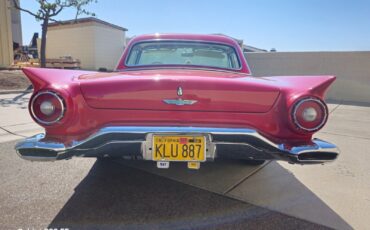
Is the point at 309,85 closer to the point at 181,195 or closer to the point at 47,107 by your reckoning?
the point at 181,195

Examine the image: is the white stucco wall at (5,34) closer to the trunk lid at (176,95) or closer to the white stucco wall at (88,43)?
the white stucco wall at (88,43)

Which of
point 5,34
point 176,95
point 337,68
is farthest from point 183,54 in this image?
point 5,34

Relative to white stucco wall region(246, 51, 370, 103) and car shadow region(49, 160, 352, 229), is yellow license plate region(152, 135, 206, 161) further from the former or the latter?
white stucco wall region(246, 51, 370, 103)

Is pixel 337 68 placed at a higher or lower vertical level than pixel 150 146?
higher

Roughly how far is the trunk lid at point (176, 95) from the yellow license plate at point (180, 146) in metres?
0.21

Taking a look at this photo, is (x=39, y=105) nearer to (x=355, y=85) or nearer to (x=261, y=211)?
(x=261, y=211)

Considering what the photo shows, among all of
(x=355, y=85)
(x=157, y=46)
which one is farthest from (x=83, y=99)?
(x=355, y=85)

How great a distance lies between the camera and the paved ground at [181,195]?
2.25m

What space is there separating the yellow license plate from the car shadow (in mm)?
A: 566

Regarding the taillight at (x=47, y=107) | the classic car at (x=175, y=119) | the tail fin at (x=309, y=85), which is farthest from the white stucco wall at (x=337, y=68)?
the taillight at (x=47, y=107)

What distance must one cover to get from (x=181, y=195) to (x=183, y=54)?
5.46ft

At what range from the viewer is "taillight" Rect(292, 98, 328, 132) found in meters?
2.10

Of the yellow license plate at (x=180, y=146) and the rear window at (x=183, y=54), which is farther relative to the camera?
the rear window at (x=183, y=54)

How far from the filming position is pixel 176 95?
209cm
